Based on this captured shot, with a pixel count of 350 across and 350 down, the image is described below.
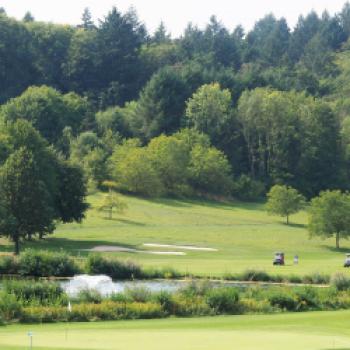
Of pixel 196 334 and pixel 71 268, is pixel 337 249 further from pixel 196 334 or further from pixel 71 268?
pixel 196 334

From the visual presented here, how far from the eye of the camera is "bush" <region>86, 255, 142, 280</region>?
7519cm

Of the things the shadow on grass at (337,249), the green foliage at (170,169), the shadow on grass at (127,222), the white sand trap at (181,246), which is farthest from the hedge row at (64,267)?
the green foliage at (170,169)

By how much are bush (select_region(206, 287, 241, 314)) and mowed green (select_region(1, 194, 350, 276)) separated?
62.6 ft

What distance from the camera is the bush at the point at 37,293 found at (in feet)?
171

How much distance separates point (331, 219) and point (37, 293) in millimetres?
55845

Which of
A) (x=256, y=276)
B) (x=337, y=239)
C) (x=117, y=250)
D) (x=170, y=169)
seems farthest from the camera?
(x=170, y=169)

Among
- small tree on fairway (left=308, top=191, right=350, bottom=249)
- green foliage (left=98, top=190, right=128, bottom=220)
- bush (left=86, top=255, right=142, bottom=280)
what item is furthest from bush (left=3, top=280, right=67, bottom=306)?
green foliage (left=98, top=190, right=128, bottom=220)

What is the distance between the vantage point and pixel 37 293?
5362 cm

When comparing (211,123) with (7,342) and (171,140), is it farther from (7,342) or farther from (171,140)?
(7,342)

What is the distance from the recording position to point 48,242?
9788 cm

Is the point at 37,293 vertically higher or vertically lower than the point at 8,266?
higher

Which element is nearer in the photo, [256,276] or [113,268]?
[256,276]

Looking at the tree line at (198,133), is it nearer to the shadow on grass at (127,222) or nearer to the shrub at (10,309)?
the shadow on grass at (127,222)

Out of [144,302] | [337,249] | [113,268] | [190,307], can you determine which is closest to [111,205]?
[337,249]
